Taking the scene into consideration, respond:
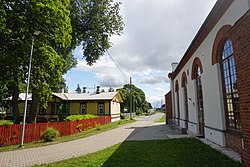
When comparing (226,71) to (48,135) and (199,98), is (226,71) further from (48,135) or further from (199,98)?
(48,135)

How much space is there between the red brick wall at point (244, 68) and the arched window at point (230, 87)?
3.13 m

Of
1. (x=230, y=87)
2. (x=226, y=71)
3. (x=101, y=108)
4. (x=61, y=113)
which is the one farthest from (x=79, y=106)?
(x=230, y=87)

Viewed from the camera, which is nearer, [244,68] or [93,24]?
[244,68]

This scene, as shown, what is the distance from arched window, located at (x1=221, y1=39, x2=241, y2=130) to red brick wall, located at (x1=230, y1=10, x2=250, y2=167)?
313 cm

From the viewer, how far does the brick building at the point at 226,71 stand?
12.2ft

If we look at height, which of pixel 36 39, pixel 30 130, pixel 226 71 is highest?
pixel 36 39

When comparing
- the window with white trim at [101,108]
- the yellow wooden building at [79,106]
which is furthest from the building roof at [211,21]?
the window with white trim at [101,108]

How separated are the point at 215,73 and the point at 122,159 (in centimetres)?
539

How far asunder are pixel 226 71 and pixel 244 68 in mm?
4063

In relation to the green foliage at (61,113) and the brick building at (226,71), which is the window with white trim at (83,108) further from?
the brick building at (226,71)

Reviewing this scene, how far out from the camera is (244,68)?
372cm

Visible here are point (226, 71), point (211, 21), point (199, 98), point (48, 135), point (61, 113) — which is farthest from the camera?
point (61, 113)

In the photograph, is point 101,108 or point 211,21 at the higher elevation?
point 211,21

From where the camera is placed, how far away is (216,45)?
788 centimetres
